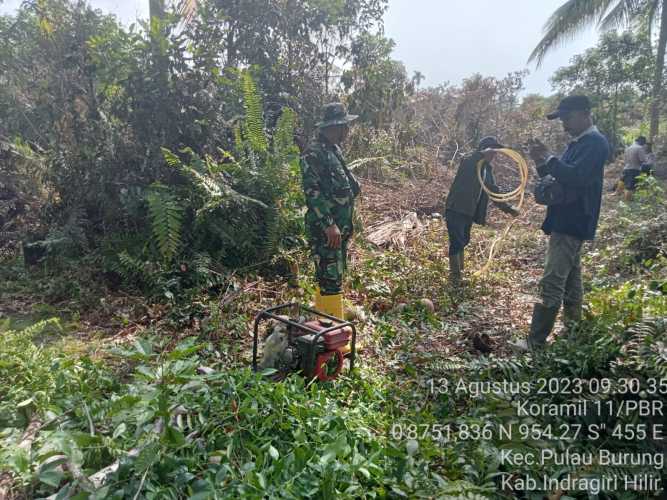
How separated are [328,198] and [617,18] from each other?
1466 cm

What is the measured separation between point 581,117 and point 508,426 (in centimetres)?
256

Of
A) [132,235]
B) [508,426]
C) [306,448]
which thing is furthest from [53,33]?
[508,426]

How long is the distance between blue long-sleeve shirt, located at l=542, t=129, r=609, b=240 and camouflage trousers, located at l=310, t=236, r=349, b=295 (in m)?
1.82

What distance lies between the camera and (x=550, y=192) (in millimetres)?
3631

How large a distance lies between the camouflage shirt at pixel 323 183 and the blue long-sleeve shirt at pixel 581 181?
5.70 feet

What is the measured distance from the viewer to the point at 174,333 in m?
3.99

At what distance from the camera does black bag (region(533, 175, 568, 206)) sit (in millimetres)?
3586

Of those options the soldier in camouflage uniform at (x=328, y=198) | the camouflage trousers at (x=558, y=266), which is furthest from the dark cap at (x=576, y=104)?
the soldier in camouflage uniform at (x=328, y=198)

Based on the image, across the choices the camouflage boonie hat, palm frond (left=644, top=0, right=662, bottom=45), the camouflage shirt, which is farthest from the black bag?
palm frond (left=644, top=0, right=662, bottom=45)

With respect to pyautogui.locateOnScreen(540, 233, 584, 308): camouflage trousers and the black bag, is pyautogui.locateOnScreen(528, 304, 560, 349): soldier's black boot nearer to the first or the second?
pyautogui.locateOnScreen(540, 233, 584, 308): camouflage trousers

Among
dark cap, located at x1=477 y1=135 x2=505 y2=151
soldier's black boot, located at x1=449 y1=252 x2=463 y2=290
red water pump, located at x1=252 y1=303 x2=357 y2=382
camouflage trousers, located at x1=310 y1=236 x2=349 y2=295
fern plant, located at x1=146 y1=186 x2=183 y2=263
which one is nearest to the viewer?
red water pump, located at x1=252 y1=303 x2=357 y2=382

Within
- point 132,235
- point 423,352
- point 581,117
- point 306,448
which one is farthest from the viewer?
point 132,235

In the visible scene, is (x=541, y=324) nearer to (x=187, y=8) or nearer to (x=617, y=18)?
(x=187, y=8)

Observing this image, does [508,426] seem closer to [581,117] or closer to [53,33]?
[581,117]
